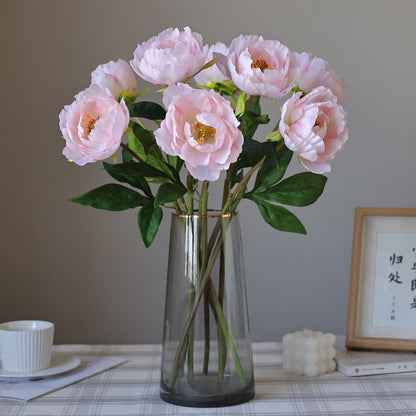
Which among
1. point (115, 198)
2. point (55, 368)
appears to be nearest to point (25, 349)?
point (55, 368)

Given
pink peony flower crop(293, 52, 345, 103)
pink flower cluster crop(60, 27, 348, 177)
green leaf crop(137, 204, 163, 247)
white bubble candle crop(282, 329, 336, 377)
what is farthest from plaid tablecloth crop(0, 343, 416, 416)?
pink peony flower crop(293, 52, 345, 103)

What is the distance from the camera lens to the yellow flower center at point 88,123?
0.82 metres

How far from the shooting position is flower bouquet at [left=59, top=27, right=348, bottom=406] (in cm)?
81

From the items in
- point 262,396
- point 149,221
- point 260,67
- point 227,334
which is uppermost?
point 260,67

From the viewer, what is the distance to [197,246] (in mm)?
907

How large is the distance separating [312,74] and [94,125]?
0.31 meters

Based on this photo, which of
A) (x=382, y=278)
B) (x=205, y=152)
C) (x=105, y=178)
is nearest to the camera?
(x=205, y=152)

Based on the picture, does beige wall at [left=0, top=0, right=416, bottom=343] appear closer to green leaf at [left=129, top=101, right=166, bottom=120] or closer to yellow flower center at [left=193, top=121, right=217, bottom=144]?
green leaf at [left=129, top=101, right=166, bottom=120]

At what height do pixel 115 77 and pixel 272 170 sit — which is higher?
pixel 115 77

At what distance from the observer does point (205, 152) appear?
795 mm

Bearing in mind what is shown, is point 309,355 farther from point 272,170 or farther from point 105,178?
point 105,178

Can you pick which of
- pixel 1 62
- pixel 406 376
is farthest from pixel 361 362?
pixel 1 62

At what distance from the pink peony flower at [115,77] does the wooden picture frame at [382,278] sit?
1.71 feet

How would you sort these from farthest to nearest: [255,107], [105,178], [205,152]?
1. [105,178]
2. [255,107]
3. [205,152]
